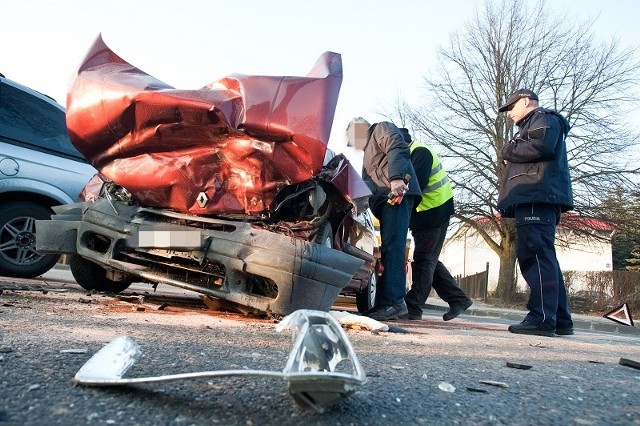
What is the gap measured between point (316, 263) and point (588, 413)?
179cm

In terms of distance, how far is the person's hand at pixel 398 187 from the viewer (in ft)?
14.2

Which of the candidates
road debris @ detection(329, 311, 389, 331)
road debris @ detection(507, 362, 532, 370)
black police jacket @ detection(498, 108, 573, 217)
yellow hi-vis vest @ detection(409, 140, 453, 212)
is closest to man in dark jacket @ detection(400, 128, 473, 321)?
yellow hi-vis vest @ detection(409, 140, 453, 212)

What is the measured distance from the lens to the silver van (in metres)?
4.89

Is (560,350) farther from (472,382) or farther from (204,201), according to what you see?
(204,201)

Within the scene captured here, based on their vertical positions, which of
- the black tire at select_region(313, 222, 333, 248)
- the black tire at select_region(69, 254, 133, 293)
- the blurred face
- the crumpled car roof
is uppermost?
the blurred face

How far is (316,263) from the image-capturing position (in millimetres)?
3232

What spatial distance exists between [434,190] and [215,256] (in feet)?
8.77

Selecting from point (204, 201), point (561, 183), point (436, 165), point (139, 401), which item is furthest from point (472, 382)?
point (436, 165)

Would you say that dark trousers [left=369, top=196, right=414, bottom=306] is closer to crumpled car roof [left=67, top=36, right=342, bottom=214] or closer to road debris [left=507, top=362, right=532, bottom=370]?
crumpled car roof [left=67, top=36, right=342, bottom=214]

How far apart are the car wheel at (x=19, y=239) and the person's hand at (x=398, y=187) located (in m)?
2.93

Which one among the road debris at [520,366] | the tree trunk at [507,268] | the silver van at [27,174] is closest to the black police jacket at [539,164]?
the road debris at [520,366]

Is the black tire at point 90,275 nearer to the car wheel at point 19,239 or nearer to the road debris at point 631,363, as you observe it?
the car wheel at point 19,239

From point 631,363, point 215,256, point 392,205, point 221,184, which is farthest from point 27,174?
point 631,363

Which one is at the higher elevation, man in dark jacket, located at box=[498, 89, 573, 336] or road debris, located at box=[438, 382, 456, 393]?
man in dark jacket, located at box=[498, 89, 573, 336]
